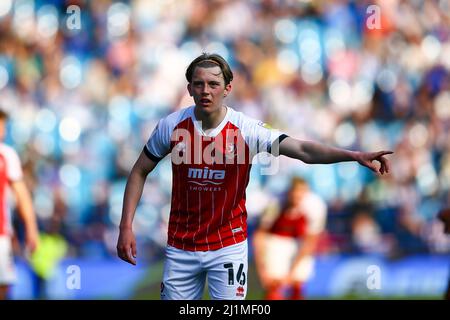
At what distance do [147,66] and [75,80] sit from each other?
87 cm

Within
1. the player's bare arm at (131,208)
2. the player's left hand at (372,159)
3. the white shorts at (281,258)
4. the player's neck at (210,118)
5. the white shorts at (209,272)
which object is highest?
the player's neck at (210,118)

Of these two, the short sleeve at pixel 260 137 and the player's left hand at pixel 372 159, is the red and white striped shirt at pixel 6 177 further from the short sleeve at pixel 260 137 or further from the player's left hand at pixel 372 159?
the player's left hand at pixel 372 159

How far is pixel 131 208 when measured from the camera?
5.89 m

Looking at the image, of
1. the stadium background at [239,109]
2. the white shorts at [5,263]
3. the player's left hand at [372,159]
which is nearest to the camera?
the player's left hand at [372,159]

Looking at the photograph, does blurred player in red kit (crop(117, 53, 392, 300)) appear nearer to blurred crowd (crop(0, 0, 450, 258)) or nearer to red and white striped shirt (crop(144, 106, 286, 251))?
red and white striped shirt (crop(144, 106, 286, 251))

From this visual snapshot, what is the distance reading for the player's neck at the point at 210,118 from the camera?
19.3ft

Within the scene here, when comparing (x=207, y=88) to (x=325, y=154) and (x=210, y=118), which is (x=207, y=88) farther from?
(x=325, y=154)

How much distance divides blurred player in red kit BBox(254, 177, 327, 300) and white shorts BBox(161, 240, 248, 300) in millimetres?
4897

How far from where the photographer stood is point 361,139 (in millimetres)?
11406

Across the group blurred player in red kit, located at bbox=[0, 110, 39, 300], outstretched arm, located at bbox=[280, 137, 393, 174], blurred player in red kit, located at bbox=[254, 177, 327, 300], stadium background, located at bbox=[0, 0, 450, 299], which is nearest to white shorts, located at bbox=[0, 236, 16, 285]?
blurred player in red kit, located at bbox=[0, 110, 39, 300]

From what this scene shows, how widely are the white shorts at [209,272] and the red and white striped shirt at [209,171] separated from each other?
5 cm

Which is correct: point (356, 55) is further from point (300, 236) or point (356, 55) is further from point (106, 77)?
point (106, 77)

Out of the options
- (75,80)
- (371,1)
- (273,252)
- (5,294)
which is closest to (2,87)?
(75,80)

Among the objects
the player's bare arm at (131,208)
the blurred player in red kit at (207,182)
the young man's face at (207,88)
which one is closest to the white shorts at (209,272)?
the blurred player in red kit at (207,182)
